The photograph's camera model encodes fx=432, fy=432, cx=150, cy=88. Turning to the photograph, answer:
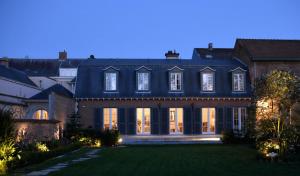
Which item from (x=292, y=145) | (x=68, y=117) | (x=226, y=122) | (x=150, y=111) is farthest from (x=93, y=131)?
(x=292, y=145)

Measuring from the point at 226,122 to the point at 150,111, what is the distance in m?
6.15

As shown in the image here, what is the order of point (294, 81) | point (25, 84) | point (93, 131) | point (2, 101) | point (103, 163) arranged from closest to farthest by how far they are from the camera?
point (103, 163)
point (294, 81)
point (93, 131)
point (2, 101)
point (25, 84)

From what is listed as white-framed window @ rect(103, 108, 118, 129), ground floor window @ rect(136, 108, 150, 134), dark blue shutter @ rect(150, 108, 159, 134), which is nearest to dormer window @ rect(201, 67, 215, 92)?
dark blue shutter @ rect(150, 108, 159, 134)

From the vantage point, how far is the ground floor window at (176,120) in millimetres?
34575

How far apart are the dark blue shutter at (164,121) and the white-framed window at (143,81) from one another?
232cm

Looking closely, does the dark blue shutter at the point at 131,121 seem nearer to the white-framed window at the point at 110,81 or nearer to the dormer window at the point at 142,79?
the dormer window at the point at 142,79

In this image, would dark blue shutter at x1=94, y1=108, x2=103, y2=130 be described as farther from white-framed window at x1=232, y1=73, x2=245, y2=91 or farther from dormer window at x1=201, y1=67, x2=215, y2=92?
white-framed window at x1=232, y1=73, x2=245, y2=91

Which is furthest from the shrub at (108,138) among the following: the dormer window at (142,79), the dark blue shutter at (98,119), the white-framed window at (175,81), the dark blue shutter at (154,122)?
the white-framed window at (175,81)

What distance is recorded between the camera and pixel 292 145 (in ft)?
65.9

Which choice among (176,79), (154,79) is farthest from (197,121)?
(154,79)

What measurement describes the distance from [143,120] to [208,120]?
5268 mm

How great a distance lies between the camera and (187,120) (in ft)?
113

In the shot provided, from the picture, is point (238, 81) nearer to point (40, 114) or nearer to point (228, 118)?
point (228, 118)

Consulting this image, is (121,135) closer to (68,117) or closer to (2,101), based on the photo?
(68,117)
